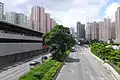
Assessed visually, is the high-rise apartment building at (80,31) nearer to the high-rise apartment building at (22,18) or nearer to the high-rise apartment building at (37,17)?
the high-rise apartment building at (37,17)

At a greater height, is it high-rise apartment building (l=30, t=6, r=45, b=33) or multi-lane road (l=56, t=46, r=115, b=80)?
high-rise apartment building (l=30, t=6, r=45, b=33)

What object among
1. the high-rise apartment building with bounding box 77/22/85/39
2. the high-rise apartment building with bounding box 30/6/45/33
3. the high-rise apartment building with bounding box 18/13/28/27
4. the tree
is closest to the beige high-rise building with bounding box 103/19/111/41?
the high-rise apartment building with bounding box 30/6/45/33

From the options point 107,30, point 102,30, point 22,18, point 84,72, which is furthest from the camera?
point 102,30

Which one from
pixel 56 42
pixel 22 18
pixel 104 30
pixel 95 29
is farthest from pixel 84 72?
pixel 95 29

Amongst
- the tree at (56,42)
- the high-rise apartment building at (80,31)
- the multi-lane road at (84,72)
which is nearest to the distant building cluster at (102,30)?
the high-rise apartment building at (80,31)

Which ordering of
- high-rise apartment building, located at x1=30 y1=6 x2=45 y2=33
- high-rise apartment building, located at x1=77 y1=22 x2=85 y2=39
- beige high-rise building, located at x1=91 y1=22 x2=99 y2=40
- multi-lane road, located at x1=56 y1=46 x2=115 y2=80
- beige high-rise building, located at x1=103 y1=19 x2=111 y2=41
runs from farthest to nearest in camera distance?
high-rise apartment building, located at x1=77 y1=22 x2=85 y2=39
beige high-rise building, located at x1=91 y1=22 x2=99 y2=40
beige high-rise building, located at x1=103 y1=19 x2=111 y2=41
high-rise apartment building, located at x1=30 y1=6 x2=45 y2=33
multi-lane road, located at x1=56 y1=46 x2=115 y2=80

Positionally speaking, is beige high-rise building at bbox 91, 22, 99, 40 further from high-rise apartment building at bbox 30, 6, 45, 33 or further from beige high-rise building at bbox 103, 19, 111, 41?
high-rise apartment building at bbox 30, 6, 45, 33

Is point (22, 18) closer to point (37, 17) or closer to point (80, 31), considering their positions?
point (37, 17)

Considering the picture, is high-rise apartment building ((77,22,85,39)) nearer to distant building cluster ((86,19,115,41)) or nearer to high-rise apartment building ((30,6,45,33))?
distant building cluster ((86,19,115,41))

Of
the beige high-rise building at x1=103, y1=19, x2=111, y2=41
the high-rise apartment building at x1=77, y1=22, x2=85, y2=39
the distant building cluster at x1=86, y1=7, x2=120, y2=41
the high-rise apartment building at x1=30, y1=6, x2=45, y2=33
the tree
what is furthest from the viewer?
the high-rise apartment building at x1=77, y1=22, x2=85, y2=39

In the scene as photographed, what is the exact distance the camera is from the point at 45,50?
279ft

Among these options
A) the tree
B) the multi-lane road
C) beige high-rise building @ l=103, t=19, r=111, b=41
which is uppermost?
beige high-rise building @ l=103, t=19, r=111, b=41

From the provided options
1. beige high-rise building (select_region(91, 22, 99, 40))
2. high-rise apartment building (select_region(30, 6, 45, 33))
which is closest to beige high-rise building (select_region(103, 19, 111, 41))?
beige high-rise building (select_region(91, 22, 99, 40))

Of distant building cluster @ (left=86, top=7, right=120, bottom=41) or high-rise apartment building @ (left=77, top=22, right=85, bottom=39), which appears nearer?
distant building cluster @ (left=86, top=7, right=120, bottom=41)
